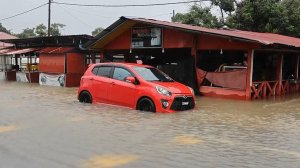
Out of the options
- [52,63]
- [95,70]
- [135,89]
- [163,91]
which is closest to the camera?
[163,91]

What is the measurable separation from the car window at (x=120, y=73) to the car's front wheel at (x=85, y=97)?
1.43m

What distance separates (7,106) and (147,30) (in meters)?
8.16

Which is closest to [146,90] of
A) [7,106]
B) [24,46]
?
[7,106]

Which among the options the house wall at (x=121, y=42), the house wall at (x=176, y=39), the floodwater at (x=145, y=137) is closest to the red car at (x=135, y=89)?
the floodwater at (x=145, y=137)

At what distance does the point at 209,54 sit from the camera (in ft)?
65.5

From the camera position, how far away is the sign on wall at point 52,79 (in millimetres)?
24391

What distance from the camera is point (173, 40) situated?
18.6m

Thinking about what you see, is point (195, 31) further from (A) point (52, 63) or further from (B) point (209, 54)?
(A) point (52, 63)

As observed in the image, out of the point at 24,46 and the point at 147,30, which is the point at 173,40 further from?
the point at 24,46

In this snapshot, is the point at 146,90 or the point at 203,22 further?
the point at 203,22

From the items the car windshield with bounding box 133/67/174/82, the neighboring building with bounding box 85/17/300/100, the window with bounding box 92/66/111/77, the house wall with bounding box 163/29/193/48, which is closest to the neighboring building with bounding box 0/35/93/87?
the neighboring building with bounding box 85/17/300/100

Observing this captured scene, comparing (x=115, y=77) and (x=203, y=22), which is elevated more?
(x=203, y=22)

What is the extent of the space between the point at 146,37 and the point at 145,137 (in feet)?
38.2

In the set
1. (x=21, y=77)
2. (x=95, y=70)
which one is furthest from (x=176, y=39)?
(x=21, y=77)
